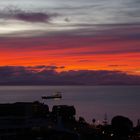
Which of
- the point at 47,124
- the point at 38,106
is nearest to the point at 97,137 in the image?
the point at 47,124

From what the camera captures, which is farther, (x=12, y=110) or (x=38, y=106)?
(x=38, y=106)

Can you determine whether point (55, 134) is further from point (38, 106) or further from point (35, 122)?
point (38, 106)

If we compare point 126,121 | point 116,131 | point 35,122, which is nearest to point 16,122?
point 35,122

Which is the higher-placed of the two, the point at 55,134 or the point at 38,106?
the point at 38,106

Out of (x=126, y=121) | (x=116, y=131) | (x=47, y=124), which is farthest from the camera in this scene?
(x=126, y=121)

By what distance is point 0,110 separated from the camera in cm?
4575

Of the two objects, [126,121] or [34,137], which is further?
[126,121]

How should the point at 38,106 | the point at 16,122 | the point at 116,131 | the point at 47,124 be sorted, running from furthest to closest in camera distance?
the point at 38,106
the point at 116,131
the point at 16,122
the point at 47,124

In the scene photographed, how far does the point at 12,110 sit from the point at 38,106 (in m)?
14.8

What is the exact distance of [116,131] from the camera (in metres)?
48.9

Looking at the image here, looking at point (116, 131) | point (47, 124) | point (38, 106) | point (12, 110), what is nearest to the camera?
point (47, 124)

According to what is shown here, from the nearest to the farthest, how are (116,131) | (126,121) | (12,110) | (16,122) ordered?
(16,122), (12,110), (116,131), (126,121)

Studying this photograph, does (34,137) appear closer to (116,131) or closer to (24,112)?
(24,112)

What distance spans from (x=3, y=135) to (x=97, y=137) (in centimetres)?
818
